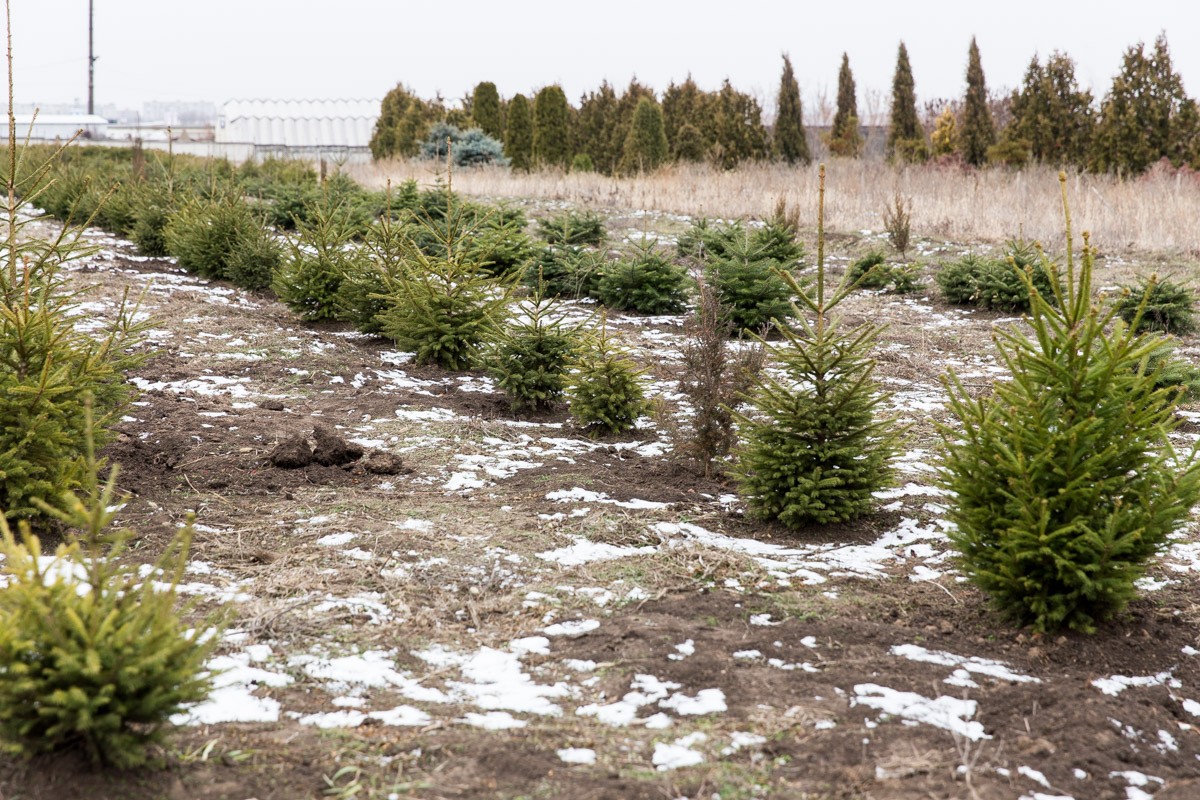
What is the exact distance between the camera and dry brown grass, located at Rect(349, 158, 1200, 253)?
562 inches

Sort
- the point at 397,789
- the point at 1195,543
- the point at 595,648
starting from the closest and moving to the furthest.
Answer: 1. the point at 397,789
2. the point at 595,648
3. the point at 1195,543

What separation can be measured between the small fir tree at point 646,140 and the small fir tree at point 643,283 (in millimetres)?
13633

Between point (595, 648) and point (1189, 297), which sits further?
point (1189, 297)

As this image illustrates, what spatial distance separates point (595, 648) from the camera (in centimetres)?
345

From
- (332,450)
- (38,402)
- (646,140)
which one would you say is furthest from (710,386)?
(646,140)

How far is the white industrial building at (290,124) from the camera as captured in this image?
4581cm

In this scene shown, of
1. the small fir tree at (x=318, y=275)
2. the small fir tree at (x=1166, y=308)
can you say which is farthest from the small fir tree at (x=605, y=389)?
the small fir tree at (x=1166, y=308)

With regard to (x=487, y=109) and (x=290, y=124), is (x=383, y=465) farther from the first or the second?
(x=290, y=124)

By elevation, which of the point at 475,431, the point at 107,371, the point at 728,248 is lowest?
the point at 475,431

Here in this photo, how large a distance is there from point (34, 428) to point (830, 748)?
3.34 meters

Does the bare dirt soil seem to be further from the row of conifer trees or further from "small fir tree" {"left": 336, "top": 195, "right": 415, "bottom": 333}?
the row of conifer trees

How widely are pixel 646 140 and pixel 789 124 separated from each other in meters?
5.16

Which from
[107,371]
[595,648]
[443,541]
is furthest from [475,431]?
[595,648]

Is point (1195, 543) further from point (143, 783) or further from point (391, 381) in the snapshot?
point (391, 381)
